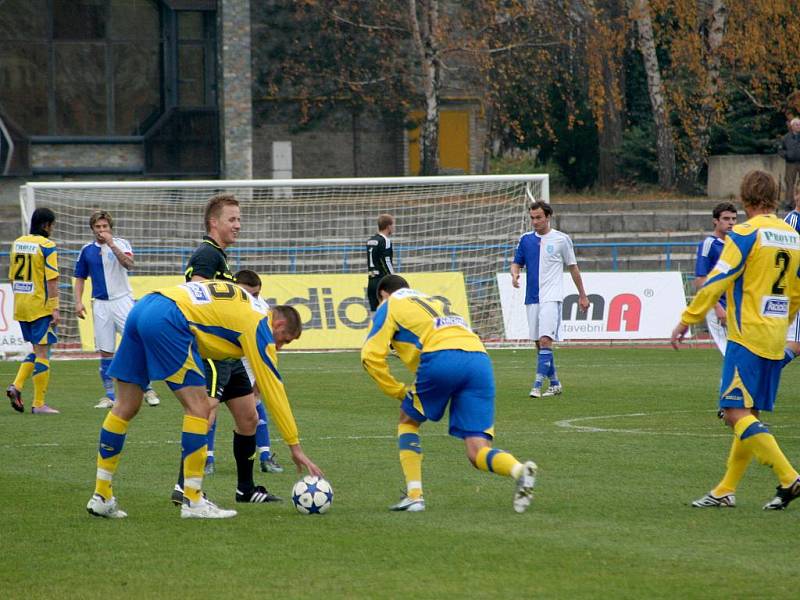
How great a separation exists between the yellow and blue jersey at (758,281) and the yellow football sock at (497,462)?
1.43 meters

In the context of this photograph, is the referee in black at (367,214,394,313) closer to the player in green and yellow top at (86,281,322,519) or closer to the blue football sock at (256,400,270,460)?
the blue football sock at (256,400,270,460)

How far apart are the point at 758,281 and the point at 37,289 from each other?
9057 mm

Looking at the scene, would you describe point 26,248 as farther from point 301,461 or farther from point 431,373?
point 301,461

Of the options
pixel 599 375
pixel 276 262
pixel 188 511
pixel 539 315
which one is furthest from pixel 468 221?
pixel 188 511

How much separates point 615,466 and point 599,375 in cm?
806

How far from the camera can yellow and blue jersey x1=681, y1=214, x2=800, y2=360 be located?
809 centimetres

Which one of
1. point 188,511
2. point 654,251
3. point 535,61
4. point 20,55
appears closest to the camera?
point 188,511

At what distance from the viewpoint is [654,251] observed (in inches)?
1067

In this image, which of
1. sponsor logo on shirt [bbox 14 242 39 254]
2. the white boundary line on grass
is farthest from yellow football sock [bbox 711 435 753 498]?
Answer: sponsor logo on shirt [bbox 14 242 39 254]

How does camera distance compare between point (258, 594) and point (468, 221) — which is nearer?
point (258, 594)

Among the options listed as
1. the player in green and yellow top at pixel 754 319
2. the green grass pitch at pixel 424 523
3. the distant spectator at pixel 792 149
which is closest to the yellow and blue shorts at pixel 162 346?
the green grass pitch at pixel 424 523

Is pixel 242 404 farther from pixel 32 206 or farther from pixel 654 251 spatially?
pixel 654 251

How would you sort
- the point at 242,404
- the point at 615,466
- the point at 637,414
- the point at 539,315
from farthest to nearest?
the point at 539,315 → the point at 637,414 → the point at 615,466 → the point at 242,404

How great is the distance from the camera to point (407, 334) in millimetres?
8109
